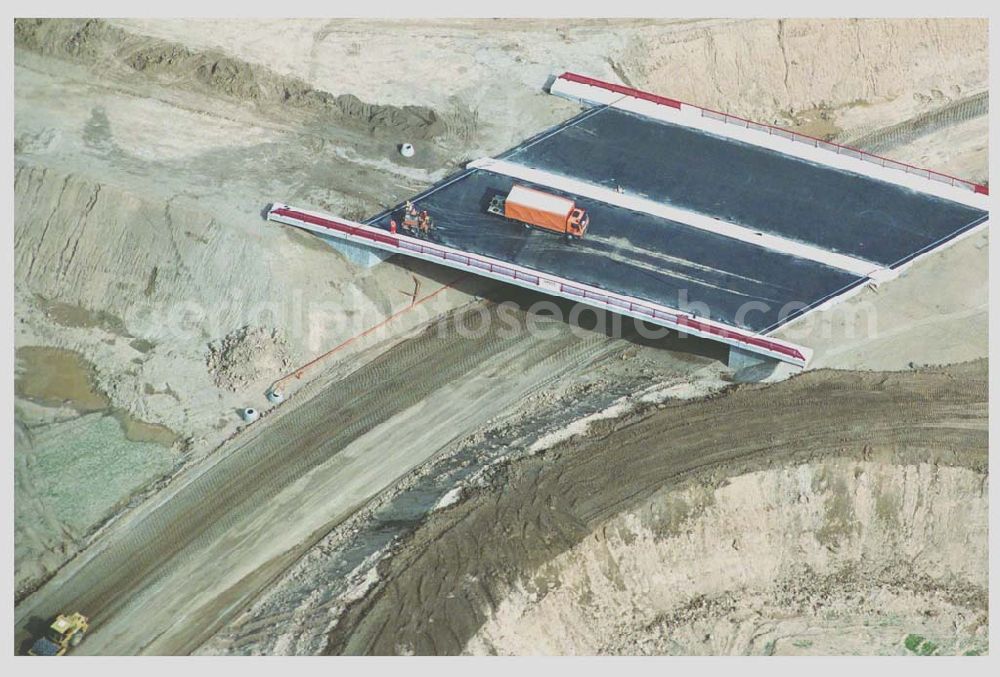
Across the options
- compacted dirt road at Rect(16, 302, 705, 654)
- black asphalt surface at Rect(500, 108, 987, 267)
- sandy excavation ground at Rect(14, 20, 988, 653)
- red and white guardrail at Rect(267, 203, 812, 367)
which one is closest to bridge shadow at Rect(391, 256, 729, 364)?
sandy excavation ground at Rect(14, 20, 988, 653)

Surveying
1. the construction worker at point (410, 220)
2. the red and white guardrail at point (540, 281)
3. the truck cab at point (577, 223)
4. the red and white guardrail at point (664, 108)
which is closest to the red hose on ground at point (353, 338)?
the red and white guardrail at point (540, 281)

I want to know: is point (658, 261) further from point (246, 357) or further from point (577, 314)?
point (246, 357)

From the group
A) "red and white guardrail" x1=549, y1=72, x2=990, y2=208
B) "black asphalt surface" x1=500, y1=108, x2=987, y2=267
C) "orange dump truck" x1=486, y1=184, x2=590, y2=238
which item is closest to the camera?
"orange dump truck" x1=486, y1=184, x2=590, y2=238

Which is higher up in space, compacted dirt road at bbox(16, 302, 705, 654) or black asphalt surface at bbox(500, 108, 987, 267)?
black asphalt surface at bbox(500, 108, 987, 267)

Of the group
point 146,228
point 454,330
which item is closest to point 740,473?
point 454,330

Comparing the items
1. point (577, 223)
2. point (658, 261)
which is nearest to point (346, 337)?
point (577, 223)

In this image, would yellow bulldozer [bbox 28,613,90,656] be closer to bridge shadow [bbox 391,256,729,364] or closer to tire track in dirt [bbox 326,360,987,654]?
tire track in dirt [bbox 326,360,987,654]
